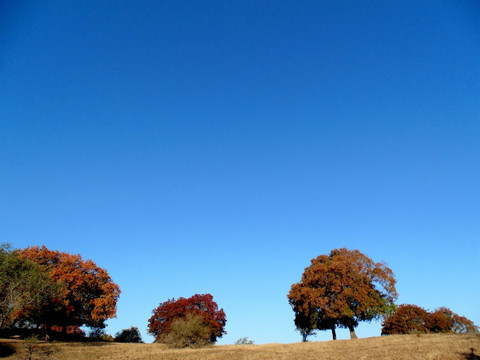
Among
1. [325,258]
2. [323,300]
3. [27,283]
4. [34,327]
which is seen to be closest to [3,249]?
[27,283]

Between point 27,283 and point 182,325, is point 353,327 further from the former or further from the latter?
point 27,283

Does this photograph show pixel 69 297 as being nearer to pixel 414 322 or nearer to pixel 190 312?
pixel 190 312

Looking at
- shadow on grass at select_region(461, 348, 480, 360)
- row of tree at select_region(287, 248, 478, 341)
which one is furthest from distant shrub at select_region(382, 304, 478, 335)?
shadow on grass at select_region(461, 348, 480, 360)

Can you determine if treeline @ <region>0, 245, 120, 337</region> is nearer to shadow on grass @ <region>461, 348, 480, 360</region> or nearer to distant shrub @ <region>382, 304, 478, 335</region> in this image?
shadow on grass @ <region>461, 348, 480, 360</region>

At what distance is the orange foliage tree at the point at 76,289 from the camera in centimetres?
3638

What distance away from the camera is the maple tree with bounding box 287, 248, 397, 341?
1519 inches

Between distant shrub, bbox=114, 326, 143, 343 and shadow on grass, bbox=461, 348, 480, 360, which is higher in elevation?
shadow on grass, bbox=461, 348, 480, 360

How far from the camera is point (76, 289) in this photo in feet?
121

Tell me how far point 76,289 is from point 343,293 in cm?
3572

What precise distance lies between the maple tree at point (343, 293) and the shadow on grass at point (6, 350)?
33748mm

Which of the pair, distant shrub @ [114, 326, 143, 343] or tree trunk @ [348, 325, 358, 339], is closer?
tree trunk @ [348, 325, 358, 339]

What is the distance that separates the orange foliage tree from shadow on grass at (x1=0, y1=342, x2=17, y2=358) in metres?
9.39

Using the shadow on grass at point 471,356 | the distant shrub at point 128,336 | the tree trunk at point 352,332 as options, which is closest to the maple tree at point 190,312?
the distant shrub at point 128,336

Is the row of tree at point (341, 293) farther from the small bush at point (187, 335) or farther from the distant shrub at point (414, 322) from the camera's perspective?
the small bush at point (187, 335)
